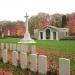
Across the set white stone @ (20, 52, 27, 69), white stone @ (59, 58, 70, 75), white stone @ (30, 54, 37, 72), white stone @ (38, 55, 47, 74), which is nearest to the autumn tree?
white stone @ (20, 52, 27, 69)

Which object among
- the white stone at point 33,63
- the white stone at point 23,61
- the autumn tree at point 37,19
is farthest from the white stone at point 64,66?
the autumn tree at point 37,19

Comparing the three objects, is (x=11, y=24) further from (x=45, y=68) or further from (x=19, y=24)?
(x=45, y=68)

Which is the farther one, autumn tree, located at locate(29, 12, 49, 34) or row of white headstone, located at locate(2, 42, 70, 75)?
autumn tree, located at locate(29, 12, 49, 34)

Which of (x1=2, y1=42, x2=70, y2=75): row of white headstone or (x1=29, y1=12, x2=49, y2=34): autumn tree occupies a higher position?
(x1=29, y1=12, x2=49, y2=34): autumn tree

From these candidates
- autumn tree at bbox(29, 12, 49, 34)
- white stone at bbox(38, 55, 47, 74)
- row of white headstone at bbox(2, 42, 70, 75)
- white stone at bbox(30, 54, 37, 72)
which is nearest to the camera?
row of white headstone at bbox(2, 42, 70, 75)

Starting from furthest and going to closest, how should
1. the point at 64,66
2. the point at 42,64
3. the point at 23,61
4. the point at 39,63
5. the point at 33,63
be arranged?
1. the point at 23,61
2. the point at 33,63
3. the point at 39,63
4. the point at 42,64
5. the point at 64,66

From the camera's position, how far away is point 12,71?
45.5 feet

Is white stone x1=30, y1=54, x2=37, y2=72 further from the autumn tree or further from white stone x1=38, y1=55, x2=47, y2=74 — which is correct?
the autumn tree

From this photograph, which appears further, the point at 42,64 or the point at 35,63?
the point at 35,63

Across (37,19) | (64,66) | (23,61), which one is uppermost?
(37,19)

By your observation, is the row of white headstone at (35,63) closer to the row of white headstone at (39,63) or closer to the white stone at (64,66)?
the row of white headstone at (39,63)

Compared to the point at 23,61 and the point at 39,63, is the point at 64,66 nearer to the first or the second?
the point at 39,63

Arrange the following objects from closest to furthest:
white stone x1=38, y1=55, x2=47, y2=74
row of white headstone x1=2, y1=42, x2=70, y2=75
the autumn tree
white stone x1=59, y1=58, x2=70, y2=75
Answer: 1. white stone x1=59, y1=58, x2=70, y2=75
2. row of white headstone x1=2, y1=42, x2=70, y2=75
3. white stone x1=38, y1=55, x2=47, y2=74
4. the autumn tree

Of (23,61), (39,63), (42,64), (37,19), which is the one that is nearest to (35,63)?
(39,63)
